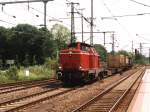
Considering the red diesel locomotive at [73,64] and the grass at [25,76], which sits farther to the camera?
the grass at [25,76]

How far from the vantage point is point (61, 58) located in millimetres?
34656

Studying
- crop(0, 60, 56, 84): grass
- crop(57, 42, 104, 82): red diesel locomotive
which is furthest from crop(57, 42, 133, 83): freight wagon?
crop(0, 60, 56, 84): grass

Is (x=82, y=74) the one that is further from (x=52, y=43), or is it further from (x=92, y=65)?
(x=52, y=43)

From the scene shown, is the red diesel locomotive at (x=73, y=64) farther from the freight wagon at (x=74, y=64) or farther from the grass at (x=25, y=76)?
the grass at (x=25, y=76)

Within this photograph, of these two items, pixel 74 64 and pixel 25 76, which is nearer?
pixel 74 64

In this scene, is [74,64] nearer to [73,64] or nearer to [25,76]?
[73,64]

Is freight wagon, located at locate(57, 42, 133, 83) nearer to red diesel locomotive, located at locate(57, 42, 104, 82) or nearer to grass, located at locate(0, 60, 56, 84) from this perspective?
red diesel locomotive, located at locate(57, 42, 104, 82)

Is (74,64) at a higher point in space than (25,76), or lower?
higher

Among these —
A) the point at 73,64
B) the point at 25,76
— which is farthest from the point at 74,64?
the point at 25,76

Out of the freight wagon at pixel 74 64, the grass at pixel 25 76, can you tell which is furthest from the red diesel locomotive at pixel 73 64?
the grass at pixel 25 76

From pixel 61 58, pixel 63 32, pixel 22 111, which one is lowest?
pixel 22 111

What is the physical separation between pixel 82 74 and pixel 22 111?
16413 millimetres

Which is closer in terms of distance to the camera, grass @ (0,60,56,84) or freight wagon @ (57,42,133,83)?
freight wagon @ (57,42,133,83)

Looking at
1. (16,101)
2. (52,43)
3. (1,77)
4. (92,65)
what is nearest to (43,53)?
(52,43)
